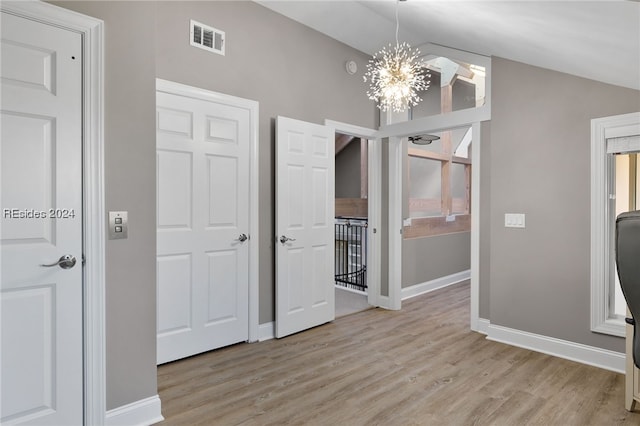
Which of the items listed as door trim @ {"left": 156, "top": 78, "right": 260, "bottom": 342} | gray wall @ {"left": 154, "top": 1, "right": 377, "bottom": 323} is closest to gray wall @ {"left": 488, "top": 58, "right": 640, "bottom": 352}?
gray wall @ {"left": 154, "top": 1, "right": 377, "bottom": 323}

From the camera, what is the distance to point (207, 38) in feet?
10.1

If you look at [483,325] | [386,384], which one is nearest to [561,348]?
[483,325]

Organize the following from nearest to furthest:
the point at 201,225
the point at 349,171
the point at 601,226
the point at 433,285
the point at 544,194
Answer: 1. the point at 601,226
2. the point at 201,225
3. the point at 544,194
4. the point at 433,285
5. the point at 349,171

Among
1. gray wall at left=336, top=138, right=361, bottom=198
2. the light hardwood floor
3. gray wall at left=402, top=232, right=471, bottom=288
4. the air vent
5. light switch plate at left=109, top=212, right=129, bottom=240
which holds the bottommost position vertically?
the light hardwood floor

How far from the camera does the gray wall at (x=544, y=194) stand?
2961mm

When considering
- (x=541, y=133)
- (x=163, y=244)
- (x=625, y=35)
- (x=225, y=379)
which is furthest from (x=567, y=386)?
(x=163, y=244)

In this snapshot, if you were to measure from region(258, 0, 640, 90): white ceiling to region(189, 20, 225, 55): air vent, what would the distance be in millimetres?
614

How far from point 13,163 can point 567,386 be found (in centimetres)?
360

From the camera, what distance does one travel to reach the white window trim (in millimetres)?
2859

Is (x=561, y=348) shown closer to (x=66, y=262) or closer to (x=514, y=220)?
(x=514, y=220)

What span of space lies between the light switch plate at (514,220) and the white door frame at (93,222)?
3.26 meters

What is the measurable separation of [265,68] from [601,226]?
3173 mm

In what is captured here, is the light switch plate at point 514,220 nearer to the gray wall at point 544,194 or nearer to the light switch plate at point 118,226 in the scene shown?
the gray wall at point 544,194

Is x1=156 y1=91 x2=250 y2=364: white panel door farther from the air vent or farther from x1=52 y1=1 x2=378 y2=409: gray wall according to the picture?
the air vent
